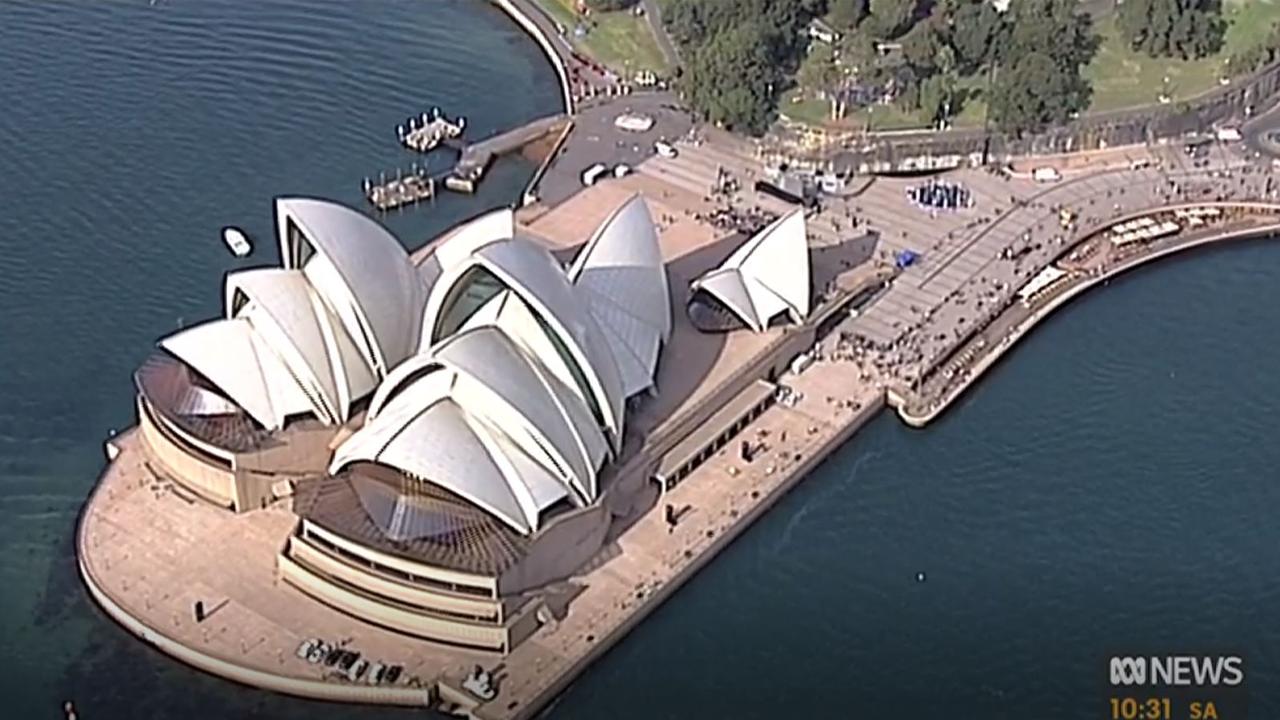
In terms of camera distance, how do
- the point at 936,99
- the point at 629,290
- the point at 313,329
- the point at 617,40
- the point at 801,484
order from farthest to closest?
the point at 617,40, the point at 936,99, the point at 629,290, the point at 801,484, the point at 313,329

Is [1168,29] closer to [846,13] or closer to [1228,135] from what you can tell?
[1228,135]

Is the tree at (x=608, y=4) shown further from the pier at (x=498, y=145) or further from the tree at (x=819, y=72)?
the tree at (x=819, y=72)

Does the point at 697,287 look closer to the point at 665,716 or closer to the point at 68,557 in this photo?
the point at 665,716

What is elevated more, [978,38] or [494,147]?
[978,38]

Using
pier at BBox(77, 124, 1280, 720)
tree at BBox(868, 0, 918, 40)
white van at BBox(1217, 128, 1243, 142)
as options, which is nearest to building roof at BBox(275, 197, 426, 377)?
pier at BBox(77, 124, 1280, 720)

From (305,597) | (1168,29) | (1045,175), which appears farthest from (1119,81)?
(305,597)

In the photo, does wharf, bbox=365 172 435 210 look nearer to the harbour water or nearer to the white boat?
the harbour water

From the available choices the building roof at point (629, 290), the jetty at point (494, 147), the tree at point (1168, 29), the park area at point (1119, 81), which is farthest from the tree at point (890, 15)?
the building roof at point (629, 290)
